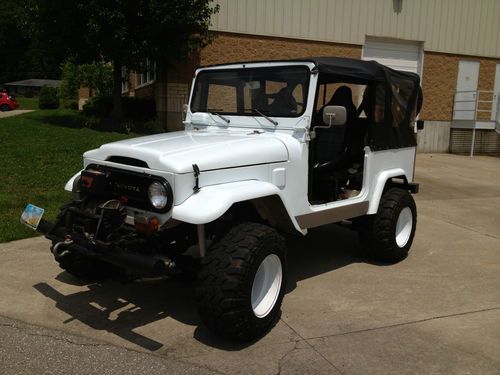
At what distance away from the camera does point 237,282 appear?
3.32m

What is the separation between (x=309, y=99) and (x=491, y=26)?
16.8 metres

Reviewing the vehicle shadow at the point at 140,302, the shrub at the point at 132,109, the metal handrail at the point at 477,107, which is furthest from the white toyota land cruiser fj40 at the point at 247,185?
the metal handrail at the point at 477,107

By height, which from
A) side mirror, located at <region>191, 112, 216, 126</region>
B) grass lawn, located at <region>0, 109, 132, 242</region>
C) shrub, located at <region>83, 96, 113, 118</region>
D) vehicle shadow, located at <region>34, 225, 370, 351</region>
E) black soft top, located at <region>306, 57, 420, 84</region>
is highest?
black soft top, located at <region>306, 57, 420, 84</region>

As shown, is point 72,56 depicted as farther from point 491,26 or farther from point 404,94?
point 491,26

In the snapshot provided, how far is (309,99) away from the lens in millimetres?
4352

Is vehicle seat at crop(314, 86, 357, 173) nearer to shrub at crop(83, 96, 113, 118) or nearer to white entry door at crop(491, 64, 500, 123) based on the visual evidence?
shrub at crop(83, 96, 113, 118)

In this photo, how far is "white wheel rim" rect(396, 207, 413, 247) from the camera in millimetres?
5523

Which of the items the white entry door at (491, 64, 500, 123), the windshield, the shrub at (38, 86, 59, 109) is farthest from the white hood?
the shrub at (38, 86, 59, 109)

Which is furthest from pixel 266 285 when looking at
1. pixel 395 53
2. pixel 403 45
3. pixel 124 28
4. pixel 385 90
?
pixel 403 45

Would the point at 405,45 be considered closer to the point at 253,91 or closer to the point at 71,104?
the point at 253,91

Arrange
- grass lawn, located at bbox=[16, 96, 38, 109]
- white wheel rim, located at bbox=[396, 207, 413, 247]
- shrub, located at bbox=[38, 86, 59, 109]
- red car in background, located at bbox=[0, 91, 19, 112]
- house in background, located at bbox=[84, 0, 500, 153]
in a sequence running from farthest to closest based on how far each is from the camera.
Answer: grass lawn, located at bbox=[16, 96, 38, 109], shrub, located at bbox=[38, 86, 59, 109], red car in background, located at bbox=[0, 91, 19, 112], house in background, located at bbox=[84, 0, 500, 153], white wheel rim, located at bbox=[396, 207, 413, 247]

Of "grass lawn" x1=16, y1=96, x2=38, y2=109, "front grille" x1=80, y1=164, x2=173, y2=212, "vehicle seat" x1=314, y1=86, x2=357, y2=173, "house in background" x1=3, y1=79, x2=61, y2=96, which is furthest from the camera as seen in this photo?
"house in background" x1=3, y1=79, x2=61, y2=96

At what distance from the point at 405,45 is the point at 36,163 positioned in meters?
12.6

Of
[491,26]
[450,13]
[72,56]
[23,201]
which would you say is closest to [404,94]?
[23,201]
